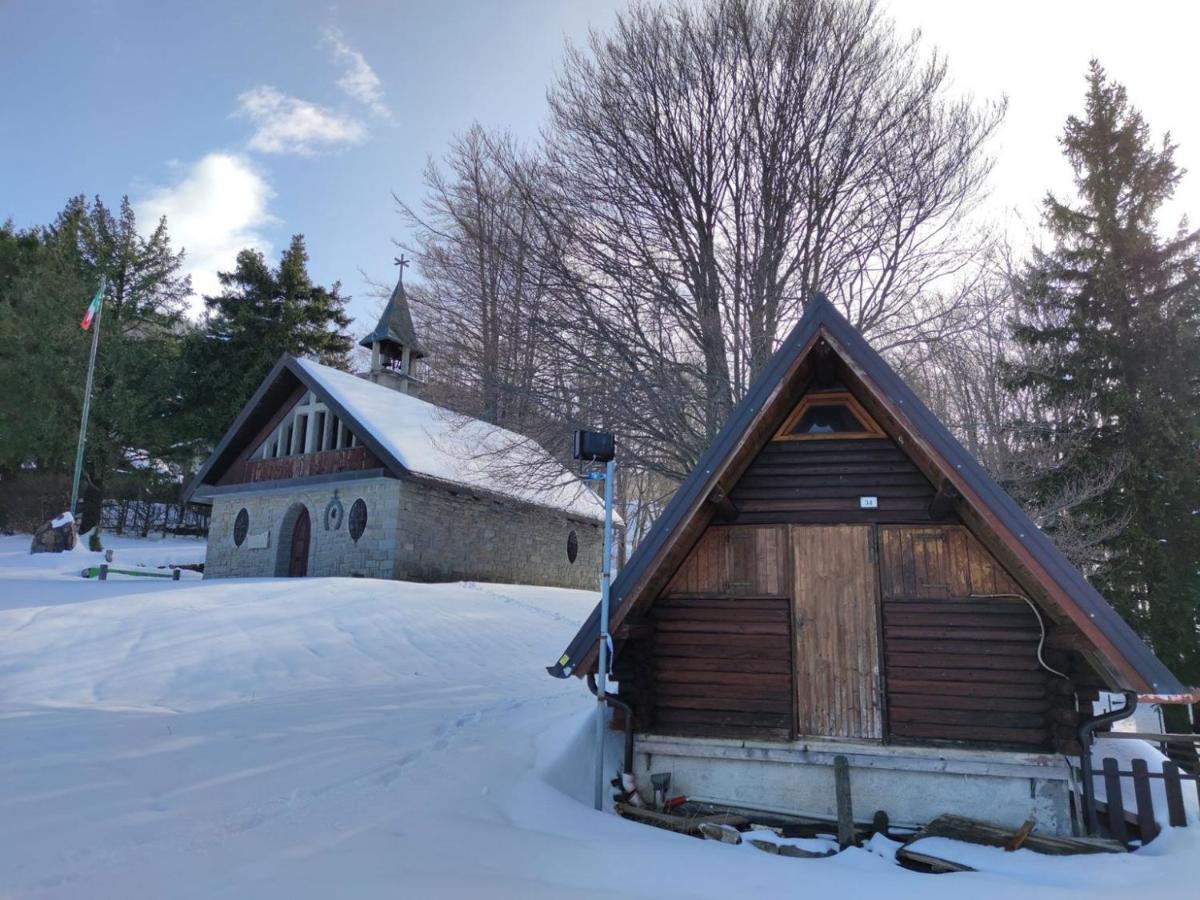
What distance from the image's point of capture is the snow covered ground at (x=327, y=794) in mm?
4309

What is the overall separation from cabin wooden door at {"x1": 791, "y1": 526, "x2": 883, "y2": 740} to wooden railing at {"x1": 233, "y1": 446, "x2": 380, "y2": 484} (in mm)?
14331

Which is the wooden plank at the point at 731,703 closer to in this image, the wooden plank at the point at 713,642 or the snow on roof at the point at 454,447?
the wooden plank at the point at 713,642

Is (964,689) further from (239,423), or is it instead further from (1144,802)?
(239,423)

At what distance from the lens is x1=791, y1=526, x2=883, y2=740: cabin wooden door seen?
6711 mm

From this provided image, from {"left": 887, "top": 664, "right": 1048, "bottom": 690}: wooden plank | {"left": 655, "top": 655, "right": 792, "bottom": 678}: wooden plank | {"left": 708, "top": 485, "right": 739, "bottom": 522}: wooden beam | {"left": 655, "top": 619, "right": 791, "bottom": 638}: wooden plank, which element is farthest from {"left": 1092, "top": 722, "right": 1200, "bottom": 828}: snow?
{"left": 708, "top": 485, "right": 739, "bottom": 522}: wooden beam

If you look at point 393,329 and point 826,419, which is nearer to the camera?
point 826,419

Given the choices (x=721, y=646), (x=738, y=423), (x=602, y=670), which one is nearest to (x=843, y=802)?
(x=721, y=646)

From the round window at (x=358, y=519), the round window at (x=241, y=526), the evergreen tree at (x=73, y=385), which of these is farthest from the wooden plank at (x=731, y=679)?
the evergreen tree at (x=73, y=385)

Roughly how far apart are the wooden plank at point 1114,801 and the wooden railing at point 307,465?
16474 mm

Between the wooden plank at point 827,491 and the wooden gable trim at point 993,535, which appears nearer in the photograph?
the wooden gable trim at point 993,535

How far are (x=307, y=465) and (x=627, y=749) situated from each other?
16110 mm

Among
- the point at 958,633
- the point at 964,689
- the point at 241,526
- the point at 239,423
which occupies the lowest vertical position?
the point at 964,689

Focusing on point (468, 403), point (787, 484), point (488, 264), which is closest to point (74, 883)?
point (787, 484)

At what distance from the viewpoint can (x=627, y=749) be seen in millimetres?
7191
